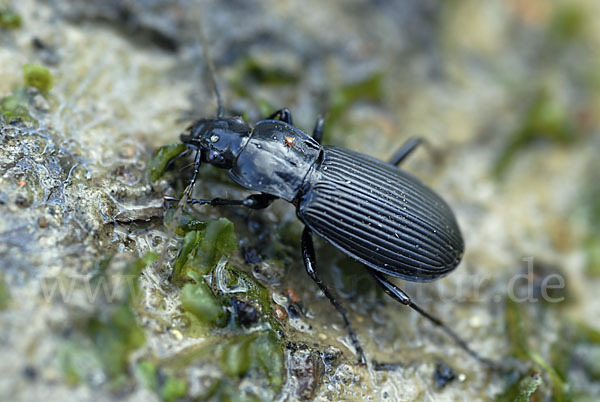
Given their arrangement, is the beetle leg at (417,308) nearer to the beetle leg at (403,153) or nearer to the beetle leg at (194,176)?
the beetle leg at (403,153)

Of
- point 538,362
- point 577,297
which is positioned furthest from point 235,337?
point 577,297

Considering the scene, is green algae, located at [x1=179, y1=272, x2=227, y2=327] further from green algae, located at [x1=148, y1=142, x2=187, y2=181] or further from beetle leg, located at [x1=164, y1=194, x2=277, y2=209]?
green algae, located at [x1=148, y1=142, x2=187, y2=181]

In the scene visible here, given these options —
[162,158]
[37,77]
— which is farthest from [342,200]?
[37,77]

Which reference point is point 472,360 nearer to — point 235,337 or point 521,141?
point 235,337

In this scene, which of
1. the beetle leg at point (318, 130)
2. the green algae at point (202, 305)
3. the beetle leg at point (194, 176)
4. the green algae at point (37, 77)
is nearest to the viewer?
the green algae at point (202, 305)

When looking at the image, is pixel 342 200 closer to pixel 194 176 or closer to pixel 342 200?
pixel 342 200

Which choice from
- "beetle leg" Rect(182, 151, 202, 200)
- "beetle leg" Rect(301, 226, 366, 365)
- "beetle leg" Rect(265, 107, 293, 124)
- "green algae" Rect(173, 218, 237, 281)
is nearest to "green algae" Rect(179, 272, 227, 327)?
"green algae" Rect(173, 218, 237, 281)

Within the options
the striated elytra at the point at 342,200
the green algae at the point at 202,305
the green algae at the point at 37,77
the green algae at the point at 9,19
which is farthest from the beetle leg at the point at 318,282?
the green algae at the point at 9,19
